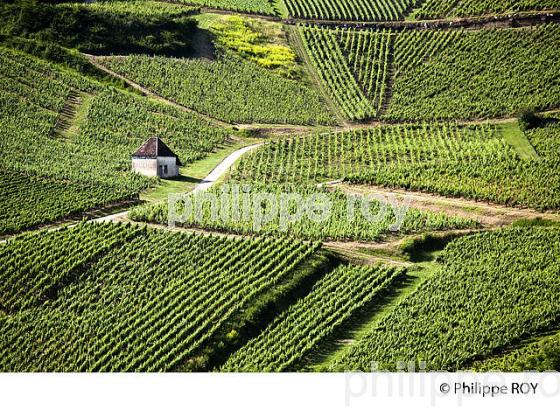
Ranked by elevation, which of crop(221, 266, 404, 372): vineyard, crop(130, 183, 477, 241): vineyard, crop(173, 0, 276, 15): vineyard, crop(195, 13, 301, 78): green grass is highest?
crop(173, 0, 276, 15): vineyard

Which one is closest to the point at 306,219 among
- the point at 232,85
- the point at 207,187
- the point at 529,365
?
the point at 207,187

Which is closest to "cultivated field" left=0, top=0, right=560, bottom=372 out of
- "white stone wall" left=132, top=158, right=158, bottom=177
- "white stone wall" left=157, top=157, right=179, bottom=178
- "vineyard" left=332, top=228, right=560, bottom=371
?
"vineyard" left=332, top=228, right=560, bottom=371

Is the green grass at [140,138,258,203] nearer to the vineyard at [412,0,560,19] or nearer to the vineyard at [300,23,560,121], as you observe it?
the vineyard at [300,23,560,121]

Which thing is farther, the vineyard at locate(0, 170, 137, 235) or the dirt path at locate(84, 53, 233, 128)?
the dirt path at locate(84, 53, 233, 128)

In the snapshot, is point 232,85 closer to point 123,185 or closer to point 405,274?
point 123,185

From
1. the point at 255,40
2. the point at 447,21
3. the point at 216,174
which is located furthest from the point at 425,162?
the point at 255,40

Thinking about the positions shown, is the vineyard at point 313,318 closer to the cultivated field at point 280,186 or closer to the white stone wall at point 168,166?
the cultivated field at point 280,186
